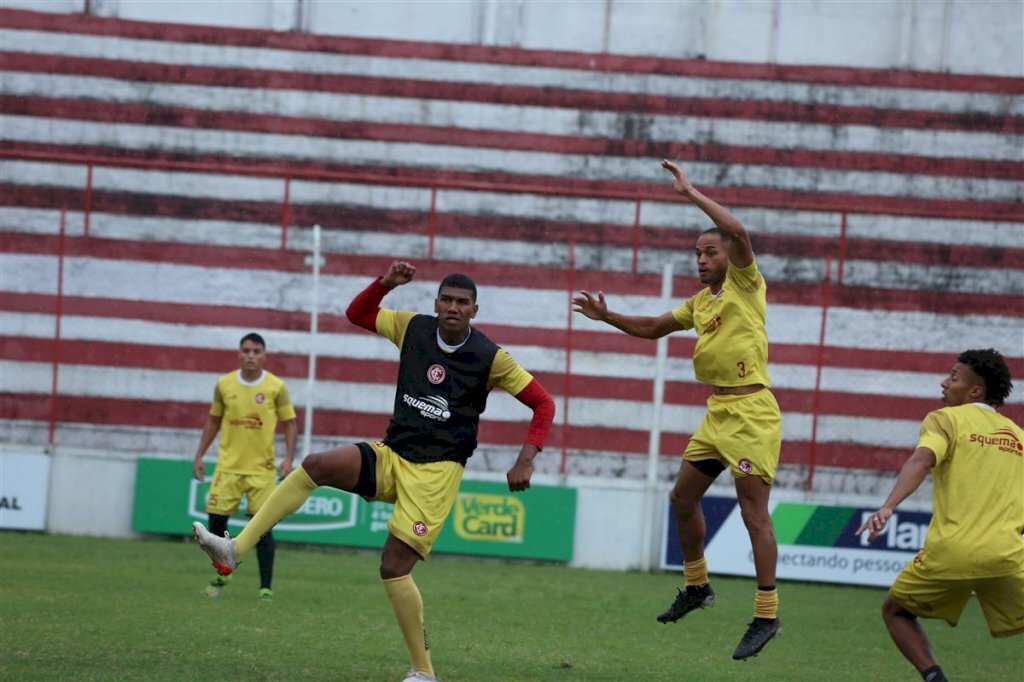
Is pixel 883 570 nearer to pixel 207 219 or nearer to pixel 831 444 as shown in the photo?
pixel 831 444

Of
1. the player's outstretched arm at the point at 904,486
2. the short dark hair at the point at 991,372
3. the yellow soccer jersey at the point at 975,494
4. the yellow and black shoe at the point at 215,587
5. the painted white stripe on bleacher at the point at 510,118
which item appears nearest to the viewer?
the player's outstretched arm at the point at 904,486

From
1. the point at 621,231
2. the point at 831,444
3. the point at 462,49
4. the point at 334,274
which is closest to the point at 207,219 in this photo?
the point at 334,274

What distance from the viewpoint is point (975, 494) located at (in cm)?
698

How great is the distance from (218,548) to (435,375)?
1525mm

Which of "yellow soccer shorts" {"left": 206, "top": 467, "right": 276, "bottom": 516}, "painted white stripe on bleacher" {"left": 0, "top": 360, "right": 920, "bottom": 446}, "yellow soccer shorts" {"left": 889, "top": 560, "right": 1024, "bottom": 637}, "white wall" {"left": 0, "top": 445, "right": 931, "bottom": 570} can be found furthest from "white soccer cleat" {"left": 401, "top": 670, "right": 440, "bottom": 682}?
"painted white stripe on bleacher" {"left": 0, "top": 360, "right": 920, "bottom": 446}

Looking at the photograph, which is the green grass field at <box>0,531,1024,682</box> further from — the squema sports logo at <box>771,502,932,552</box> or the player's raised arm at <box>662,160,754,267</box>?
the player's raised arm at <box>662,160,754,267</box>

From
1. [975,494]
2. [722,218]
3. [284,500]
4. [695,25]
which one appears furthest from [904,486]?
[695,25]

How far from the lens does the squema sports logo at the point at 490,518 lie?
15.9 meters

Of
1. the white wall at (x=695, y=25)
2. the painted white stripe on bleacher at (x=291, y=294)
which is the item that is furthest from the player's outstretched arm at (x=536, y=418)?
the white wall at (x=695, y=25)

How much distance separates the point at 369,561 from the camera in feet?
50.4

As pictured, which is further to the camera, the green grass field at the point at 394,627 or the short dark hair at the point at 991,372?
the green grass field at the point at 394,627

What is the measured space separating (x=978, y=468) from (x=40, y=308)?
1431cm

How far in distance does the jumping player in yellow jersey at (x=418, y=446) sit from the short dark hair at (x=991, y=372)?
2.36 metres

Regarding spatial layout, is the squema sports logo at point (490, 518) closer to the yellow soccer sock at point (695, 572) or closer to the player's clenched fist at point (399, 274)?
the yellow soccer sock at point (695, 572)
